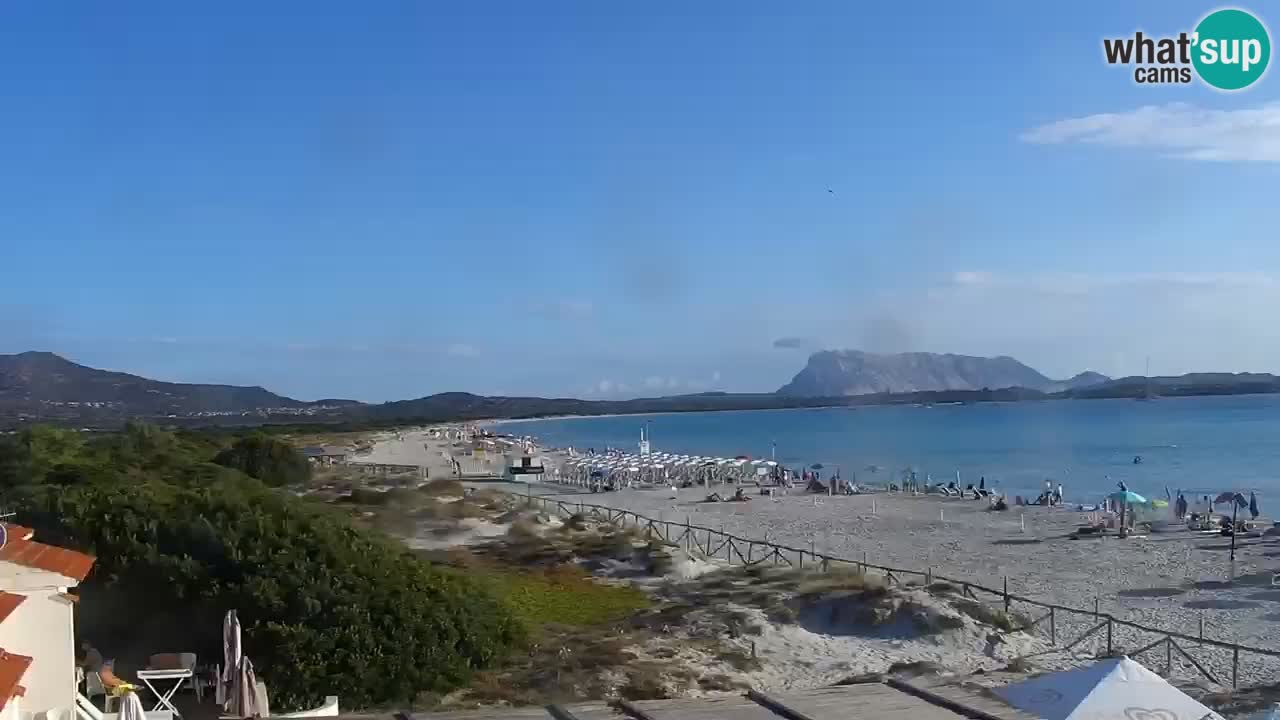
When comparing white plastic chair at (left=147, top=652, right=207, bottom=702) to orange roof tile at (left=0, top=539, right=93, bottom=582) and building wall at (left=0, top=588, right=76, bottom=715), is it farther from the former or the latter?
building wall at (left=0, top=588, right=76, bottom=715)

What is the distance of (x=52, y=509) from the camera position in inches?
492

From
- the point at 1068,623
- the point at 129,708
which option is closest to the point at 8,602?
the point at 129,708

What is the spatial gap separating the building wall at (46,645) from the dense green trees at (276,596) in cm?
429

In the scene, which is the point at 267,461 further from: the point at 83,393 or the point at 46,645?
the point at 83,393

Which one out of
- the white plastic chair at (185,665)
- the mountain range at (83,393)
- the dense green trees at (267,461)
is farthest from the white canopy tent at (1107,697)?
the mountain range at (83,393)

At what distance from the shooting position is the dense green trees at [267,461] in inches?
1435

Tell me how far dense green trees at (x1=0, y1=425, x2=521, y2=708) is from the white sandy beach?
27.7 ft

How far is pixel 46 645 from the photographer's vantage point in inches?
261

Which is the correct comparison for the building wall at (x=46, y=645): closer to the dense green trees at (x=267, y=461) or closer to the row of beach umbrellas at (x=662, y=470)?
the dense green trees at (x=267, y=461)

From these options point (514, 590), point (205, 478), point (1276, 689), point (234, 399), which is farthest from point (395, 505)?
point (234, 399)

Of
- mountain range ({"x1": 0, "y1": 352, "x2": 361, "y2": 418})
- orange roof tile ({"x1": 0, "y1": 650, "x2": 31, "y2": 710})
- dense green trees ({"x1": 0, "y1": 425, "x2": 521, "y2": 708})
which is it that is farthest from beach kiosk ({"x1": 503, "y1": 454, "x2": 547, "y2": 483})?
mountain range ({"x1": 0, "y1": 352, "x2": 361, "y2": 418})

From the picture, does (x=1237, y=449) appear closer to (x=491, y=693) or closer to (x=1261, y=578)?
(x=1261, y=578)

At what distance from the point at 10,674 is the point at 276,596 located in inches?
244

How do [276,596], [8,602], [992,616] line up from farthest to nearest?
[992,616] < [276,596] < [8,602]
